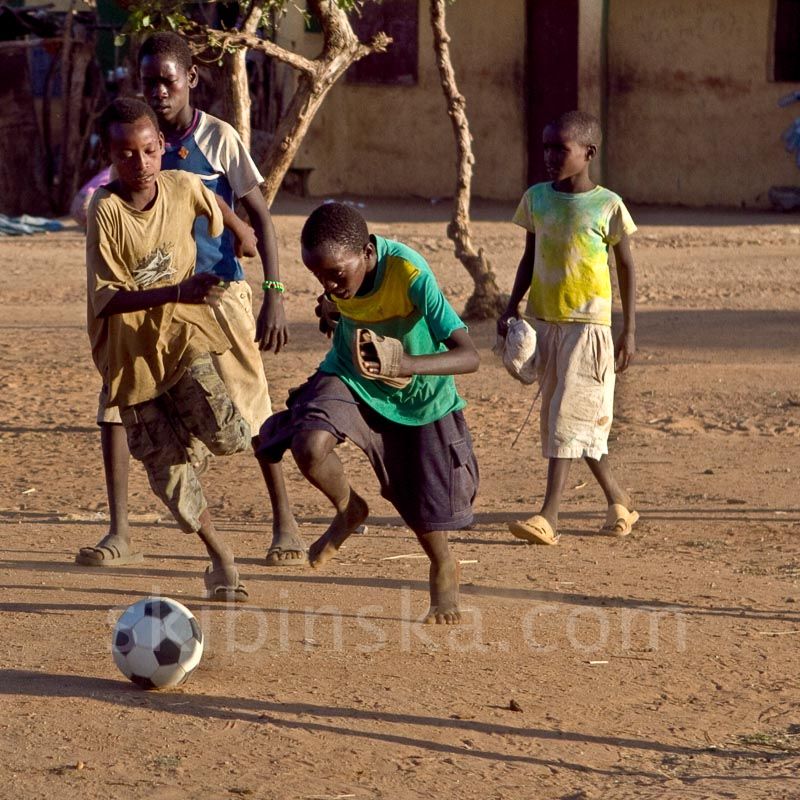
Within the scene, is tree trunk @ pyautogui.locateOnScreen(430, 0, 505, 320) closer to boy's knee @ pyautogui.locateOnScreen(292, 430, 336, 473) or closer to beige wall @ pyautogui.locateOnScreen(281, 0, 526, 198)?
boy's knee @ pyautogui.locateOnScreen(292, 430, 336, 473)

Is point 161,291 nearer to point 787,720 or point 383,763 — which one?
point 383,763

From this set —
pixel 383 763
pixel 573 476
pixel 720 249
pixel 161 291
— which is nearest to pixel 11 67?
pixel 720 249

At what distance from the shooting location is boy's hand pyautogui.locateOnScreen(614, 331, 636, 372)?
230 inches

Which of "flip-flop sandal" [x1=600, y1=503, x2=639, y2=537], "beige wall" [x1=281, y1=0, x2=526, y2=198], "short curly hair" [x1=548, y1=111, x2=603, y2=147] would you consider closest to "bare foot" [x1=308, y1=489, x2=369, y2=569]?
"flip-flop sandal" [x1=600, y1=503, x2=639, y2=537]

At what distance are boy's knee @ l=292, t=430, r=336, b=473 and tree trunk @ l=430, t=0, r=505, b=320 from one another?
5.72 m

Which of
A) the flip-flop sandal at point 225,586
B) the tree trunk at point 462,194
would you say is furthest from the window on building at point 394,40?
the flip-flop sandal at point 225,586

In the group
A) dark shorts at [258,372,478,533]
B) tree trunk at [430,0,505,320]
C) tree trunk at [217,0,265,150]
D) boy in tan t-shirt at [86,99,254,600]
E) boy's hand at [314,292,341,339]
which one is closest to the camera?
dark shorts at [258,372,478,533]

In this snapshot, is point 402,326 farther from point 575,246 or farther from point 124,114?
point 575,246

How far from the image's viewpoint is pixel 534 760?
3545 mm

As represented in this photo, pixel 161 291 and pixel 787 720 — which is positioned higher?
pixel 161 291

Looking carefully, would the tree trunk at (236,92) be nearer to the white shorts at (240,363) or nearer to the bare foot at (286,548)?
the white shorts at (240,363)

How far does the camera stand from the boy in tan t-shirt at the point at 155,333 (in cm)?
459

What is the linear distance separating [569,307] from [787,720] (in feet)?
7.38

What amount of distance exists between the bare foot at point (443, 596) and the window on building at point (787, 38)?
13118 millimetres
